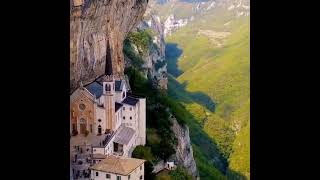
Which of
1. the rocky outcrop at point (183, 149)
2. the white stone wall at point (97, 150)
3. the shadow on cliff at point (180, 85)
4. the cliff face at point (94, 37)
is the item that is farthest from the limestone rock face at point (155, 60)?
the white stone wall at point (97, 150)

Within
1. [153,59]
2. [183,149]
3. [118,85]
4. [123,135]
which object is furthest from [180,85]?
[123,135]

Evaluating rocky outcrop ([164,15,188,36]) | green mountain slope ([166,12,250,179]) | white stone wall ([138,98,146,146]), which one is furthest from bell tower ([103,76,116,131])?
rocky outcrop ([164,15,188,36])

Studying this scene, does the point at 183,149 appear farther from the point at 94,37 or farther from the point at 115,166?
the point at 115,166

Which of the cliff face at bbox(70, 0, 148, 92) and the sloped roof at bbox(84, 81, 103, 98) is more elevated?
the cliff face at bbox(70, 0, 148, 92)

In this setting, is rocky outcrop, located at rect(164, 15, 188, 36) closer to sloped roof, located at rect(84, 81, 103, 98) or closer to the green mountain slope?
the green mountain slope
